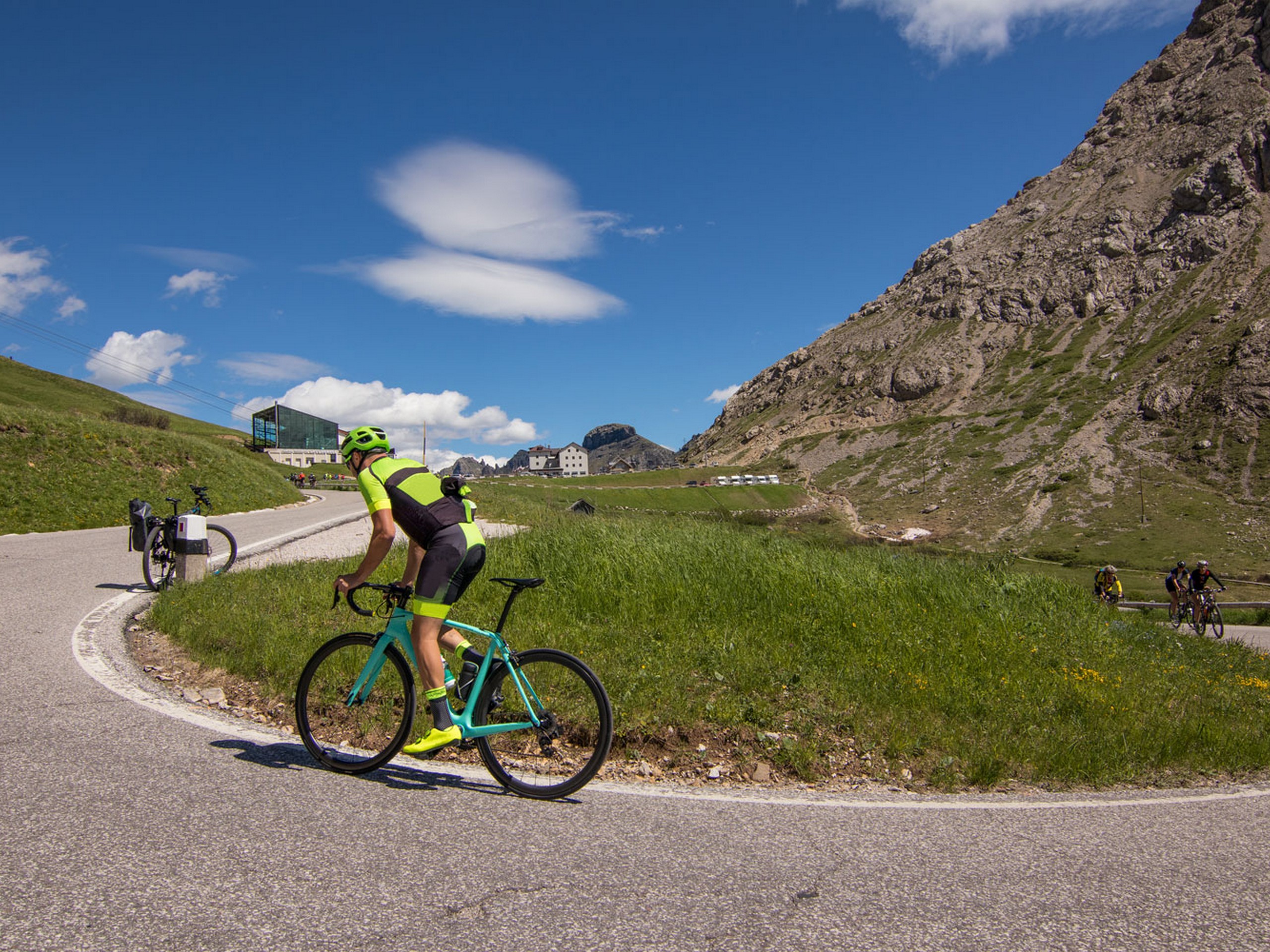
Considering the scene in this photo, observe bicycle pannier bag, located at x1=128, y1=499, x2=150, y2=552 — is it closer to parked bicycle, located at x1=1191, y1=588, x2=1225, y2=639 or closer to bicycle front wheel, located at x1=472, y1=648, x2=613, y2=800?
bicycle front wheel, located at x1=472, y1=648, x2=613, y2=800

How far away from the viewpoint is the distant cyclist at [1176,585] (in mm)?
24297

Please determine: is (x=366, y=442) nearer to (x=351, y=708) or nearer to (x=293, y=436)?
(x=351, y=708)

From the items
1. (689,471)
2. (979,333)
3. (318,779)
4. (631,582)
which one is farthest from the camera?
(979,333)

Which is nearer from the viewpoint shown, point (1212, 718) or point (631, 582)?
point (1212, 718)

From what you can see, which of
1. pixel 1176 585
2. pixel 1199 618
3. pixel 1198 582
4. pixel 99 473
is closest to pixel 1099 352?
pixel 1176 585

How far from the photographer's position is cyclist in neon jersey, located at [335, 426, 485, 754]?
4562mm

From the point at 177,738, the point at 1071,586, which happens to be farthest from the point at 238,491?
the point at 1071,586

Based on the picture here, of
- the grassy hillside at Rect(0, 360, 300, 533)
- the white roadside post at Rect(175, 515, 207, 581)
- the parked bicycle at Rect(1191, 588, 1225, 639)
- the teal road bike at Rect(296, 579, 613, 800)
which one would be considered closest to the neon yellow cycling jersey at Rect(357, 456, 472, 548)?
the teal road bike at Rect(296, 579, 613, 800)

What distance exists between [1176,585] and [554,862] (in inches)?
1119

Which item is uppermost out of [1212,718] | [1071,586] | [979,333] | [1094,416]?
[979,333]

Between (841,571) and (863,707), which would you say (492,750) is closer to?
(863,707)

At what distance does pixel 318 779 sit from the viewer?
4531 mm

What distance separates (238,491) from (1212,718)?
30.1m

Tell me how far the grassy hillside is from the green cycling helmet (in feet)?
58.0
